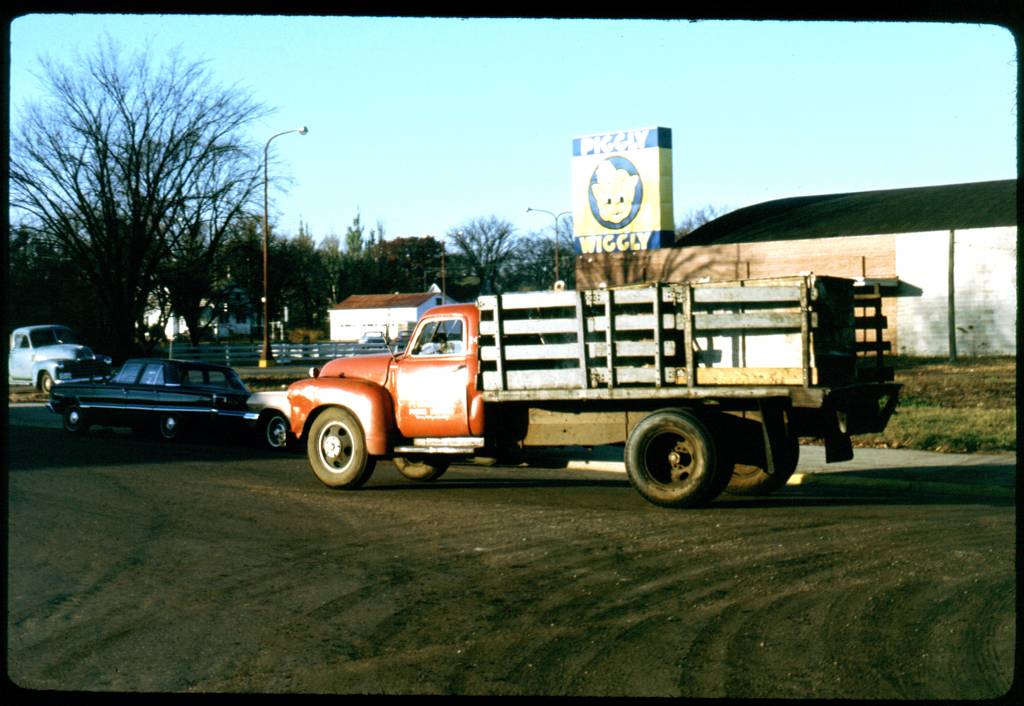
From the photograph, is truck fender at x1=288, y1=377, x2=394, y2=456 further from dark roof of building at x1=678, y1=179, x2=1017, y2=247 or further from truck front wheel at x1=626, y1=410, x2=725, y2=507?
dark roof of building at x1=678, y1=179, x2=1017, y2=247

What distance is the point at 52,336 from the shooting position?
3366 cm

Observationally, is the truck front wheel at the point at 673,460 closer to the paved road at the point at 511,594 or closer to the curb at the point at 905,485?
the paved road at the point at 511,594

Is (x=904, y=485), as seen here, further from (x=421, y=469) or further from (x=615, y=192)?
(x=615, y=192)

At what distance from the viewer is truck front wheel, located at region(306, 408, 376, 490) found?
504 inches

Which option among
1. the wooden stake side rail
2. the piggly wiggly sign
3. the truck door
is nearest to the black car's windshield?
the piggly wiggly sign

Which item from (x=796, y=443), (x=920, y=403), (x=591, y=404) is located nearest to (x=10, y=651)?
(x=591, y=404)

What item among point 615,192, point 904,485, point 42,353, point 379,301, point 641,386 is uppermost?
point 615,192

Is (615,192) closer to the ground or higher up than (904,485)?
higher up

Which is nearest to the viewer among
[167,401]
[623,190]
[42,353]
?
[167,401]

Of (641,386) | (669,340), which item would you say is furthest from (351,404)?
(669,340)

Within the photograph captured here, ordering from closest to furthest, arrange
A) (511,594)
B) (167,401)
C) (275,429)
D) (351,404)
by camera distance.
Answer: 1. (511,594)
2. (351,404)
3. (275,429)
4. (167,401)

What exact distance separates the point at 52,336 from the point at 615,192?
21457mm

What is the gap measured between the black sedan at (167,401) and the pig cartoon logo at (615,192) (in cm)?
2654

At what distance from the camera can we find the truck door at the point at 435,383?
12.4 m
